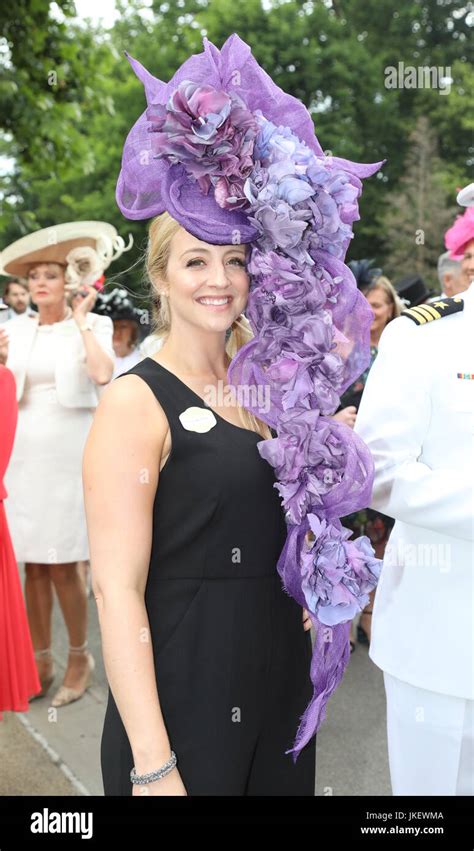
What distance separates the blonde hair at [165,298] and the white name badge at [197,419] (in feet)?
0.42

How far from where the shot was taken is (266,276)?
2020 millimetres

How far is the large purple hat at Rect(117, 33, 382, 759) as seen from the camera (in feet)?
6.36

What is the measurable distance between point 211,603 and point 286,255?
0.80m

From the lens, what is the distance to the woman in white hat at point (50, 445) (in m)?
4.62

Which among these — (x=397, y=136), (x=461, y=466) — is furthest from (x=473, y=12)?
(x=461, y=466)

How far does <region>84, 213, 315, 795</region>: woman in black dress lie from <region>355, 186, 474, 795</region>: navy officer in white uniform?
1.52 ft

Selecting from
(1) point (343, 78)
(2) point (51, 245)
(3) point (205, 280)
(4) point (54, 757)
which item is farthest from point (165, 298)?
(1) point (343, 78)

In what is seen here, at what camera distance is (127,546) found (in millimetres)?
1854

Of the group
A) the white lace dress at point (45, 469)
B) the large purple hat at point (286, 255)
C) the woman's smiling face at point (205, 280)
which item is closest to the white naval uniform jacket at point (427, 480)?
the large purple hat at point (286, 255)

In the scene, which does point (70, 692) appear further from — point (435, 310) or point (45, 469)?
point (435, 310)

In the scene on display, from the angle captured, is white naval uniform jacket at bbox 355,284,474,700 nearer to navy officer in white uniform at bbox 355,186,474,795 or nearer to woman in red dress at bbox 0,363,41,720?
navy officer in white uniform at bbox 355,186,474,795

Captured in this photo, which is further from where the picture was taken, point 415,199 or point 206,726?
point 415,199
